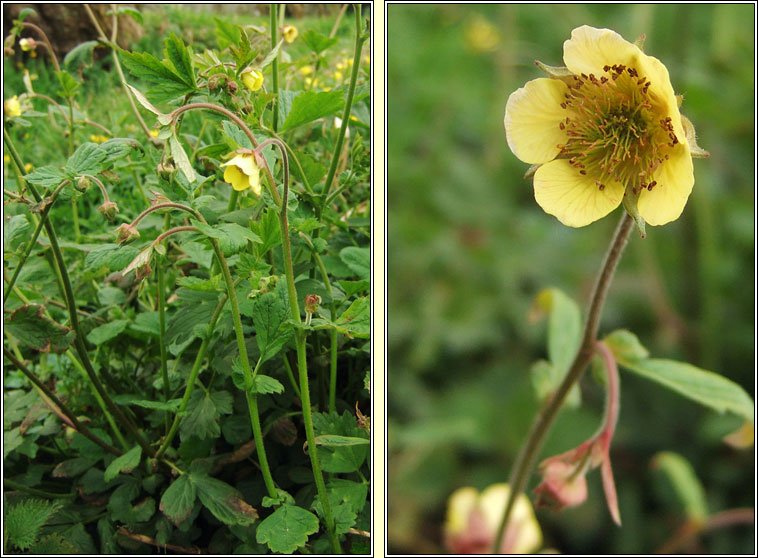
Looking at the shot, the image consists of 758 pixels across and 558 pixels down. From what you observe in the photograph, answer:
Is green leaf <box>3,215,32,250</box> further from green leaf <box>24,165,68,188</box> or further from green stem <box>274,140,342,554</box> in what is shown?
green stem <box>274,140,342,554</box>

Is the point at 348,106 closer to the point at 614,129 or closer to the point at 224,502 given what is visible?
the point at 614,129

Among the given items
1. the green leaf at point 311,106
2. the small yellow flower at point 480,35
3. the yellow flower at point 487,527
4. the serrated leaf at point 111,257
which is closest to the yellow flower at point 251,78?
the green leaf at point 311,106

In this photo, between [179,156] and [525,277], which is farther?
[525,277]

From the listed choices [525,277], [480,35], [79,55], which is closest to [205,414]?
[79,55]

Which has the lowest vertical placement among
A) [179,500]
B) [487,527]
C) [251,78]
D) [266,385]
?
[487,527]

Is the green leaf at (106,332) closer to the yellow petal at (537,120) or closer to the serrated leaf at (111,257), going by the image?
the serrated leaf at (111,257)

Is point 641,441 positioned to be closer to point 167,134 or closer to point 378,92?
point 378,92
